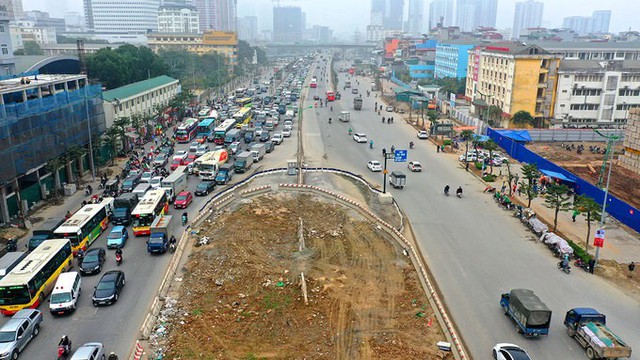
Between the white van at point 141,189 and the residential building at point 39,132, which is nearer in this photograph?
the residential building at point 39,132

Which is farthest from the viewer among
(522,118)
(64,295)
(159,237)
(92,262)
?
(522,118)

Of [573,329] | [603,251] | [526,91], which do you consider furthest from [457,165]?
[573,329]

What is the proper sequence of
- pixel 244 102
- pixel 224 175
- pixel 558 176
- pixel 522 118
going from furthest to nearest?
pixel 244 102 → pixel 522 118 → pixel 224 175 → pixel 558 176

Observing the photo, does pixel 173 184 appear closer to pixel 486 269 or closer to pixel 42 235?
pixel 42 235

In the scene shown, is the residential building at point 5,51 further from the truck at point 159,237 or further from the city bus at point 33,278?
the city bus at point 33,278

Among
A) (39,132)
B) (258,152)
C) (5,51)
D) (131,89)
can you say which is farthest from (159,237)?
(5,51)

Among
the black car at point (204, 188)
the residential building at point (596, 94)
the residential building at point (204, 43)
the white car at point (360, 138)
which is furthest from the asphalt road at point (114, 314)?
the residential building at point (204, 43)

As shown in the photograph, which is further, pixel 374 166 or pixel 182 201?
pixel 374 166
